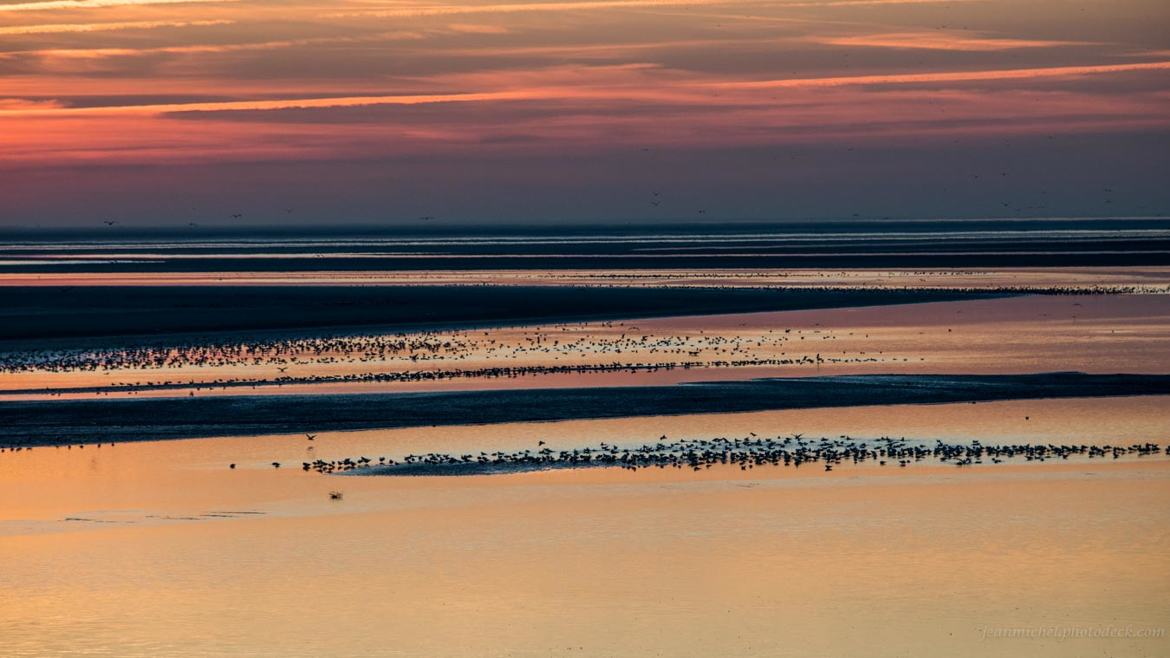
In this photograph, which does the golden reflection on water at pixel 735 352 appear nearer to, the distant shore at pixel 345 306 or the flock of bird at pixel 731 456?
the distant shore at pixel 345 306

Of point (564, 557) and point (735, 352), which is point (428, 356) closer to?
point (735, 352)

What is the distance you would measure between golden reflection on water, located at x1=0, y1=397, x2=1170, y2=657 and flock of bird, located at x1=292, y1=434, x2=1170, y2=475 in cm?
78

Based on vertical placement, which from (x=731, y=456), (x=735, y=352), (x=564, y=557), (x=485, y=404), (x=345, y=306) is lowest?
(x=564, y=557)

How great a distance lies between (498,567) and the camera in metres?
21.9

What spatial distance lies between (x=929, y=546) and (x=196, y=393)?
21578 mm

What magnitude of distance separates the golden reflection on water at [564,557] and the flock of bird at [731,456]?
0.78 metres

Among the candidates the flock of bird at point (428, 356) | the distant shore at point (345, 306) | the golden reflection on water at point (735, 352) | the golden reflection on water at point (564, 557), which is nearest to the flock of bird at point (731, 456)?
the golden reflection on water at point (564, 557)

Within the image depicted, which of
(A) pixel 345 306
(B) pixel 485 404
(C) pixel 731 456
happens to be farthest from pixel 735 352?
(A) pixel 345 306

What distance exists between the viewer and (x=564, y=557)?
22.4 meters

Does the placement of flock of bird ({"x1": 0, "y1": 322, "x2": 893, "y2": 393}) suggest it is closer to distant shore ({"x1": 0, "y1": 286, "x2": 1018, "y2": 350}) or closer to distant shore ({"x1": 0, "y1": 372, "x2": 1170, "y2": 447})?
distant shore ({"x1": 0, "y1": 372, "x2": 1170, "y2": 447})

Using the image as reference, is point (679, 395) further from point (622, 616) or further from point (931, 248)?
point (931, 248)

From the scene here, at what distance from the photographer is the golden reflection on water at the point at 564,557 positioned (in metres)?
18.6

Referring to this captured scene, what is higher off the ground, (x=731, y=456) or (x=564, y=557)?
(x=731, y=456)

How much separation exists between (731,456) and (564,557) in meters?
7.82
